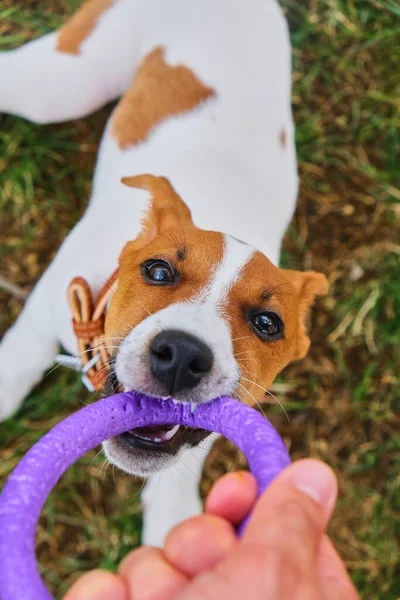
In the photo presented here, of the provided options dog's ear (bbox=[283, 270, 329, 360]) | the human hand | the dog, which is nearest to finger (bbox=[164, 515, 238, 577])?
the human hand

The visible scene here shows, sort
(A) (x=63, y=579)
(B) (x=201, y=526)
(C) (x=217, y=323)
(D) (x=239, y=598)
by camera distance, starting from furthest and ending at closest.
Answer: (A) (x=63, y=579)
(C) (x=217, y=323)
(B) (x=201, y=526)
(D) (x=239, y=598)

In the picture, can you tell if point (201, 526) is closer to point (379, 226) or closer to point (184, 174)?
point (184, 174)

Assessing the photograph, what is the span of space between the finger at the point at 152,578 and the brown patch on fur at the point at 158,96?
2521 millimetres

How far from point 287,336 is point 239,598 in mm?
1649

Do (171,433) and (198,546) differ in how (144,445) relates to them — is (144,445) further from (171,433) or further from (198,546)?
(198,546)

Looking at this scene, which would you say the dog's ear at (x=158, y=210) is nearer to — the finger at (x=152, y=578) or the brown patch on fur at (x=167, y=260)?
the brown patch on fur at (x=167, y=260)

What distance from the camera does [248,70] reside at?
341 cm

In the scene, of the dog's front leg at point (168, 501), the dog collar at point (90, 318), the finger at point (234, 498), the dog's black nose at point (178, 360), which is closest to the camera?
the finger at point (234, 498)

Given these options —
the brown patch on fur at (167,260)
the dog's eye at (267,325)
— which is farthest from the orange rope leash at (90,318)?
the dog's eye at (267,325)

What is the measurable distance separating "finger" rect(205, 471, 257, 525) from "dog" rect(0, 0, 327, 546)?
2.49ft

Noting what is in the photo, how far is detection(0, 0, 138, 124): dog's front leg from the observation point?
3.61 metres

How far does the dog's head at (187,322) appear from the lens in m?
2.09

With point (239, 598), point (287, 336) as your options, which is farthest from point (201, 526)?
point (287, 336)

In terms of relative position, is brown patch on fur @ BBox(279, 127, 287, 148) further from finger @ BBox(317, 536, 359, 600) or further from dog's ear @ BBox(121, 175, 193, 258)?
finger @ BBox(317, 536, 359, 600)
